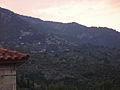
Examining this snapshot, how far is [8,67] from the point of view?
20.6 ft

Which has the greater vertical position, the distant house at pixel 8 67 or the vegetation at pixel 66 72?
the distant house at pixel 8 67

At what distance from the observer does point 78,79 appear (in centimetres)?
12638

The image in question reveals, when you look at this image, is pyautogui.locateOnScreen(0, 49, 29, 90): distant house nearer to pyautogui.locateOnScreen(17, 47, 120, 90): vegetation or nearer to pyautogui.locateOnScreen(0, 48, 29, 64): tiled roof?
pyautogui.locateOnScreen(0, 48, 29, 64): tiled roof

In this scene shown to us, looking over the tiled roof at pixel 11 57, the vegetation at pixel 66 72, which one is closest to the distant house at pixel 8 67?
the tiled roof at pixel 11 57

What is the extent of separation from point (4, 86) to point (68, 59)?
A: 167 m

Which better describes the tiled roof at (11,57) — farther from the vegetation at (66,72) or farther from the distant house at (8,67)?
the vegetation at (66,72)

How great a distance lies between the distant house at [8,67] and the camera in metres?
6.11

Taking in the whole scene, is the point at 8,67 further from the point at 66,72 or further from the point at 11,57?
the point at 66,72

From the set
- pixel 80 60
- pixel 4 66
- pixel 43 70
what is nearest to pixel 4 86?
pixel 4 66

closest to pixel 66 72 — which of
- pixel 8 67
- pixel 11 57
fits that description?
pixel 8 67

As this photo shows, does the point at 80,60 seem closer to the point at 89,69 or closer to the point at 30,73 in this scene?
the point at 89,69

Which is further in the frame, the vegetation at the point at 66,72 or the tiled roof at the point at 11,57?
the vegetation at the point at 66,72

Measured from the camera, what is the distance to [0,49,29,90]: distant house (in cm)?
611

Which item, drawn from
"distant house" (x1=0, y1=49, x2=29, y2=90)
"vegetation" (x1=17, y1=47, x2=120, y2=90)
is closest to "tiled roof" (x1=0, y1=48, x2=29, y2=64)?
"distant house" (x1=0, y1=49, x2=29, y2=90)
